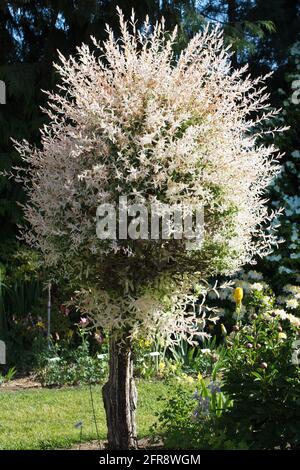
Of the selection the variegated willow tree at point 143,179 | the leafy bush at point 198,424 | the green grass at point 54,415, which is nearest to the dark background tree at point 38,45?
the green grass at point 54,415

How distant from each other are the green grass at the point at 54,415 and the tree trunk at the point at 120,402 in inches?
22.1

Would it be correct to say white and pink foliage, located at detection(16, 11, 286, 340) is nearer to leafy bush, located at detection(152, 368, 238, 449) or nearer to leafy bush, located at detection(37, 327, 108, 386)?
leafy bush, located at detection(152, 368, 238, 449)

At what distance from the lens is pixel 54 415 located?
15.4 ft

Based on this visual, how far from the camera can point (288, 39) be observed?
26.1 ft

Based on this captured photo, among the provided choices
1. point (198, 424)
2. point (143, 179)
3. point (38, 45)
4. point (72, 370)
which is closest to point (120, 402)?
point (198, 424)

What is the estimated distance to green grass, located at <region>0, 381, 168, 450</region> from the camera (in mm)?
4055

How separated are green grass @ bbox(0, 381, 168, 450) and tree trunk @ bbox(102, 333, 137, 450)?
56 cm

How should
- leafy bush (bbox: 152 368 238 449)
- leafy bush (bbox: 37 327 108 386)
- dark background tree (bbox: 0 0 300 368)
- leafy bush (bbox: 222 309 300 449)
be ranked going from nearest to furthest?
leafy bush (bbox: 222 309 300 449)
leafy bush (bbox: 152 368 238 449)
leafy bush (bbox: 37 327 108 386)
dark background tree (bbox: 0 0 300 368)

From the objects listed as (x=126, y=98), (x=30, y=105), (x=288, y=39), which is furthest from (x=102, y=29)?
(x=126, y=98)

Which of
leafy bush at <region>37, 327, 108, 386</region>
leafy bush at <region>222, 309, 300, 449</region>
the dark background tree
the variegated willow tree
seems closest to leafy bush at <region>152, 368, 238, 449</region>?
leafy bush at <region>222, 309, 300, 449</region>

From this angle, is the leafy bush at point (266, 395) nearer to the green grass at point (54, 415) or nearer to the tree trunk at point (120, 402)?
the tree trunk at point (120, 402)

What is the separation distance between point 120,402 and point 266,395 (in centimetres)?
76

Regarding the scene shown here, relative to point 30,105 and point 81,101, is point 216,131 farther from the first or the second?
point 30,105

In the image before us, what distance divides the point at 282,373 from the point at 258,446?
0.36 metres
